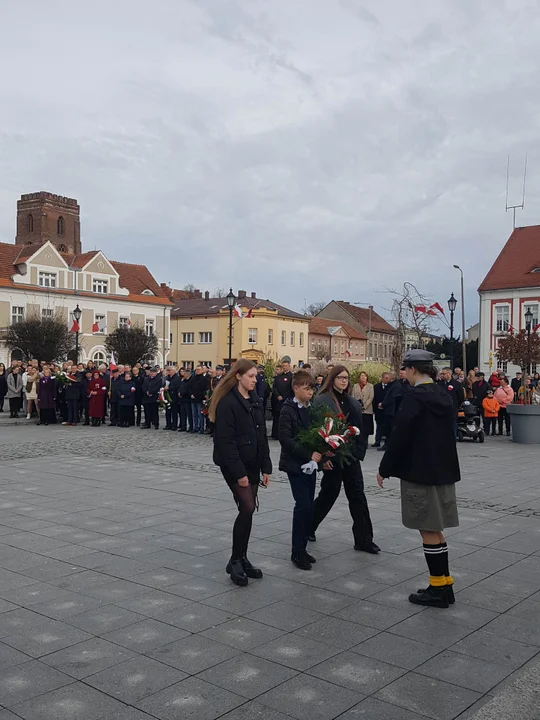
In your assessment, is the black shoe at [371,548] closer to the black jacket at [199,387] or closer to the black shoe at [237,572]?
the black shoe at [237,572]

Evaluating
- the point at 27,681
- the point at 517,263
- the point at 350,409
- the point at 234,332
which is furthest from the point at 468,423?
the point at 234,332

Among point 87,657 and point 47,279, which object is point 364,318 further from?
point 87,657

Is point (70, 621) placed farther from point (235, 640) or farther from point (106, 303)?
point (106, 303)

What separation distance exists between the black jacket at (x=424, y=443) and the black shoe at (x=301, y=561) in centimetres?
134

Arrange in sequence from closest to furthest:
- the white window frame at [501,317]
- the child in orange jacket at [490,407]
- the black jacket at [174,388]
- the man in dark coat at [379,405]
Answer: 1. the man in dark coat at [379,405]
2. the child in orange jacket at [490,407]
3. the black jacket at [174,388]
4. the white window frame at [501,317]

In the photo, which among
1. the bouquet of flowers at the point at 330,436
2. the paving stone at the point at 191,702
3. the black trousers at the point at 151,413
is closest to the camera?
the paving stone at the point at 191,702

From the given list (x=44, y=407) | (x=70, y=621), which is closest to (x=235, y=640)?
(x=70, y=621)

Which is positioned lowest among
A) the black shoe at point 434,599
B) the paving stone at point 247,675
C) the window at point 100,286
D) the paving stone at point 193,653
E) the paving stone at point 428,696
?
the paving stone at point 428,696

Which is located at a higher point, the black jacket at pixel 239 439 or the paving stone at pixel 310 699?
the black jacket at pixel 239 439

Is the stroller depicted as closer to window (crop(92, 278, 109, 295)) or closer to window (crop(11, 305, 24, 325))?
window (crop(11, 305, 24, 325))

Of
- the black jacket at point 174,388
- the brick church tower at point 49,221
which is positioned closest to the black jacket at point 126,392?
the black jacket at point 174,388

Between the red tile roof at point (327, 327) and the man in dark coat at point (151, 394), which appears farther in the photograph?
the red tile roof at point (327, 327)

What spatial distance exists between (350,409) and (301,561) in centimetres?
162

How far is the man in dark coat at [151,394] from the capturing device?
22094 millimetres
